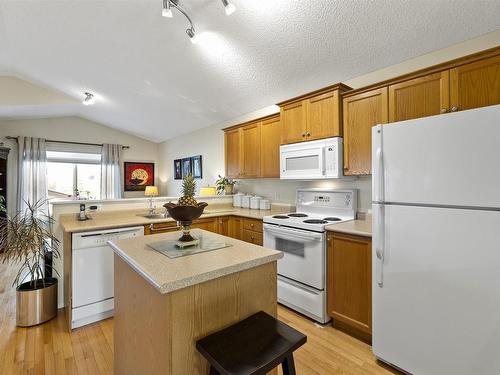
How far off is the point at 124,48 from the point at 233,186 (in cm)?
245

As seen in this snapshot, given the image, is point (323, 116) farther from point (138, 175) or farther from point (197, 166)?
point (138, 175)

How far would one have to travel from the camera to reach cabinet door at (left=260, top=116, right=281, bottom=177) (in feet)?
10.5

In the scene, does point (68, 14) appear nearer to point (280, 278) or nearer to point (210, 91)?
point (210, 91)

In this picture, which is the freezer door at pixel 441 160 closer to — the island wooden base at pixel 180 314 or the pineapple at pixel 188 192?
the island wooden base at pixel 180 314

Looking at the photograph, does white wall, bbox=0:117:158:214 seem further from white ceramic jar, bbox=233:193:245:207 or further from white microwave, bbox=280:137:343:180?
white microwave, bbox=280:137:343:180

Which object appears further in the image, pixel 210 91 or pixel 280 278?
pixel 210 91

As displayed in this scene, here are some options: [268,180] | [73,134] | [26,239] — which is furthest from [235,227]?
[73,134]

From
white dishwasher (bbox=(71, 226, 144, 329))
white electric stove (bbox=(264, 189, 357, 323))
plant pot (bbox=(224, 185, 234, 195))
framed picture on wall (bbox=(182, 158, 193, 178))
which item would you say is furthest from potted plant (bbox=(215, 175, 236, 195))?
white dishwasher (bbox=(71, 226, 144, 329))

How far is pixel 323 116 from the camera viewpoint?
2.58 metres

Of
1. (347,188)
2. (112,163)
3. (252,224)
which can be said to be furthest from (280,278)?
(112,163)

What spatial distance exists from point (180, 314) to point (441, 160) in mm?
1606

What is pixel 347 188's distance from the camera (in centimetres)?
276

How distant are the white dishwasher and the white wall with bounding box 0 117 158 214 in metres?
4.30

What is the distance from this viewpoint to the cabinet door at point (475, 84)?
5.54ft
